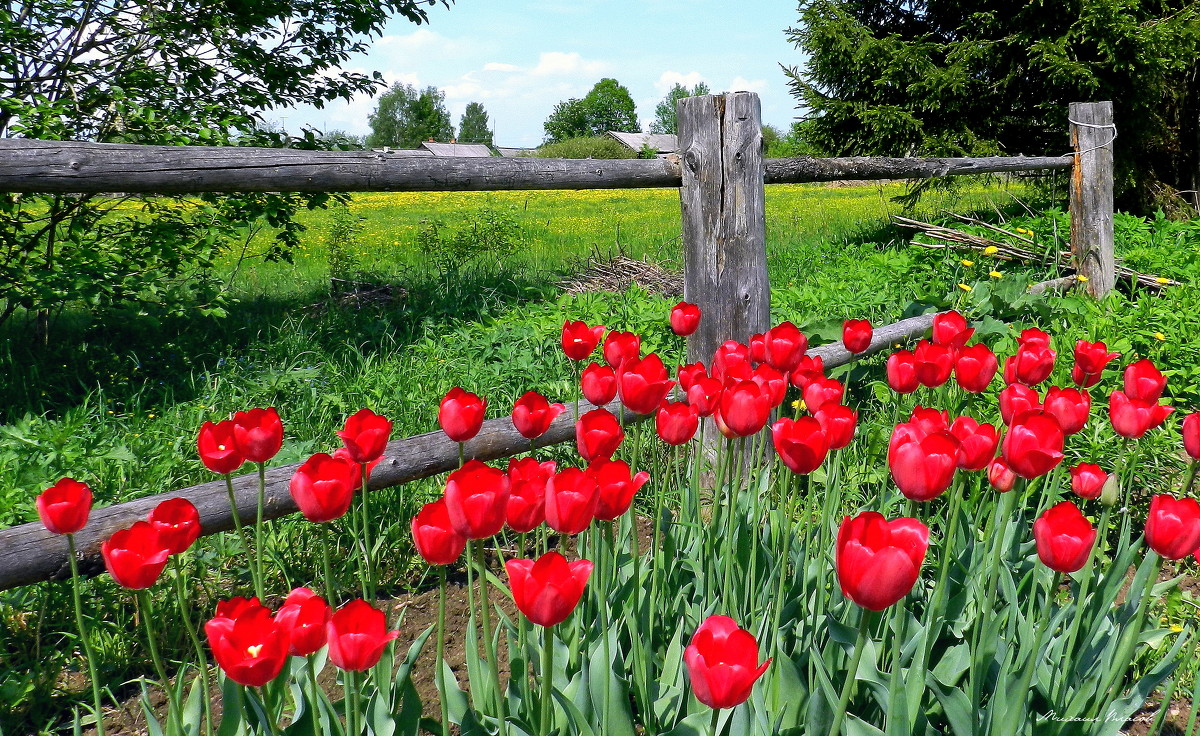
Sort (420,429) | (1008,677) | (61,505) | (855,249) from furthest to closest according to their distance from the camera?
(855,249) < (420,429) < (1008,677) < (61,505)

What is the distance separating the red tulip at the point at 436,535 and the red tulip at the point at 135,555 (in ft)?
1.07

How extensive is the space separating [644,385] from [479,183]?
4.68 feet

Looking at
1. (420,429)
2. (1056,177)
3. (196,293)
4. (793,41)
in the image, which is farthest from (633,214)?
(420,429)

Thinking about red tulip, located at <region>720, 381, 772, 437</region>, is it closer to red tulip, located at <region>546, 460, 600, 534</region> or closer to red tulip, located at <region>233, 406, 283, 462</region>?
red tulip, located at <region>546, 460, 600, 534</region>

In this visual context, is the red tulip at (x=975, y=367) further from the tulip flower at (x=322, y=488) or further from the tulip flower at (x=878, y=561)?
the tulip flower at (x=322, y=488)

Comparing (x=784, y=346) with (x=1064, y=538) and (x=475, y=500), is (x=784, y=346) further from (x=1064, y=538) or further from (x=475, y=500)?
(x=475, y=500)

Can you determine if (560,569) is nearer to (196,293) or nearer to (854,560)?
(854,560)

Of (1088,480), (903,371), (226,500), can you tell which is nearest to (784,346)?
(903,371)

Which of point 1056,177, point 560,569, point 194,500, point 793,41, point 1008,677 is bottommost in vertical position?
point 1008,677

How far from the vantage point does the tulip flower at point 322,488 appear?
1.12 metres

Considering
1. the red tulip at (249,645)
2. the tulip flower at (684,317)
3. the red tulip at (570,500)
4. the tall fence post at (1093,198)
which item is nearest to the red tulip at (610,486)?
the red tulip at (570,500)

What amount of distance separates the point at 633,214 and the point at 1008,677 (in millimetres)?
13715

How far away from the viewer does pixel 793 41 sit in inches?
329

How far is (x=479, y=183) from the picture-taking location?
8.76 feet
